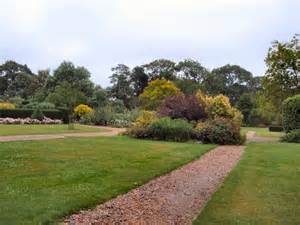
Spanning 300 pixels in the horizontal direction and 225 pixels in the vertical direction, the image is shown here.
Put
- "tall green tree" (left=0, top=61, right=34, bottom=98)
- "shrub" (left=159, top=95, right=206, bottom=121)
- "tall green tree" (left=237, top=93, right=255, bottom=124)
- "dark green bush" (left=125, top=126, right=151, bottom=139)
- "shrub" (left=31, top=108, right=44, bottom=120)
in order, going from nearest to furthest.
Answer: "dark green bush" (left=125, top=126, right=151, bottom=139)
"shrub" (left=159, top=95, right=206, bottom=121)
"shrub" (left=31, top=108, right=44, bottom=120)
"tall green tree" (left=237, top=93, right=255, bottom=124)
"tall green tree" (left=0, top=61, right=34, bottom=98)

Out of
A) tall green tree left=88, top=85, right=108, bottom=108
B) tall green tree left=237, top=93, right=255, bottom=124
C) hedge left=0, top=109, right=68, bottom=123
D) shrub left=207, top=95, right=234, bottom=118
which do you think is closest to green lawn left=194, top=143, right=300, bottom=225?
shrub left=207, top=95, right=234, bottom=118

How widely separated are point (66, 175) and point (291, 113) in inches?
737

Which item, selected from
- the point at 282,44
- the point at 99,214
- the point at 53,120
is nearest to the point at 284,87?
the point at 282,44

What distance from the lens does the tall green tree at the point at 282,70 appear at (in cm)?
3131

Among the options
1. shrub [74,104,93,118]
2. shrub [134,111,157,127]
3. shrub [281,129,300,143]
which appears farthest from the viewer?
shrub [74,104,93,118]

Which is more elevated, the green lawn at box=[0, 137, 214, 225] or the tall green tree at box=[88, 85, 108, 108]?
the tall green tree at box=[88, 85, 108, 108]

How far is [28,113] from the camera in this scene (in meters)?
35.5

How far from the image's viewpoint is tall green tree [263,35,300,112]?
31.3m

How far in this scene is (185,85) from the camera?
5975 centimetres

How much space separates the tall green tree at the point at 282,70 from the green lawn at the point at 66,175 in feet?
57.5

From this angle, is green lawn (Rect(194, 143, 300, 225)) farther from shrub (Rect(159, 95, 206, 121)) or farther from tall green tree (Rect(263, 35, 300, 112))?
tall green tree (Rect(263, 35, 300, 112))

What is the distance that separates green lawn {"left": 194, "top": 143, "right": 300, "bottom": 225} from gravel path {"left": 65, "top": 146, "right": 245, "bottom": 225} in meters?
0.29

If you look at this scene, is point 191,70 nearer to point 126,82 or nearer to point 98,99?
point 126,82

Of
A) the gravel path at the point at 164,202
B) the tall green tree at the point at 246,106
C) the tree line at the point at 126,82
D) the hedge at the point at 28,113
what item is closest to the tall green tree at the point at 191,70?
the tree line at the point at 126,82
